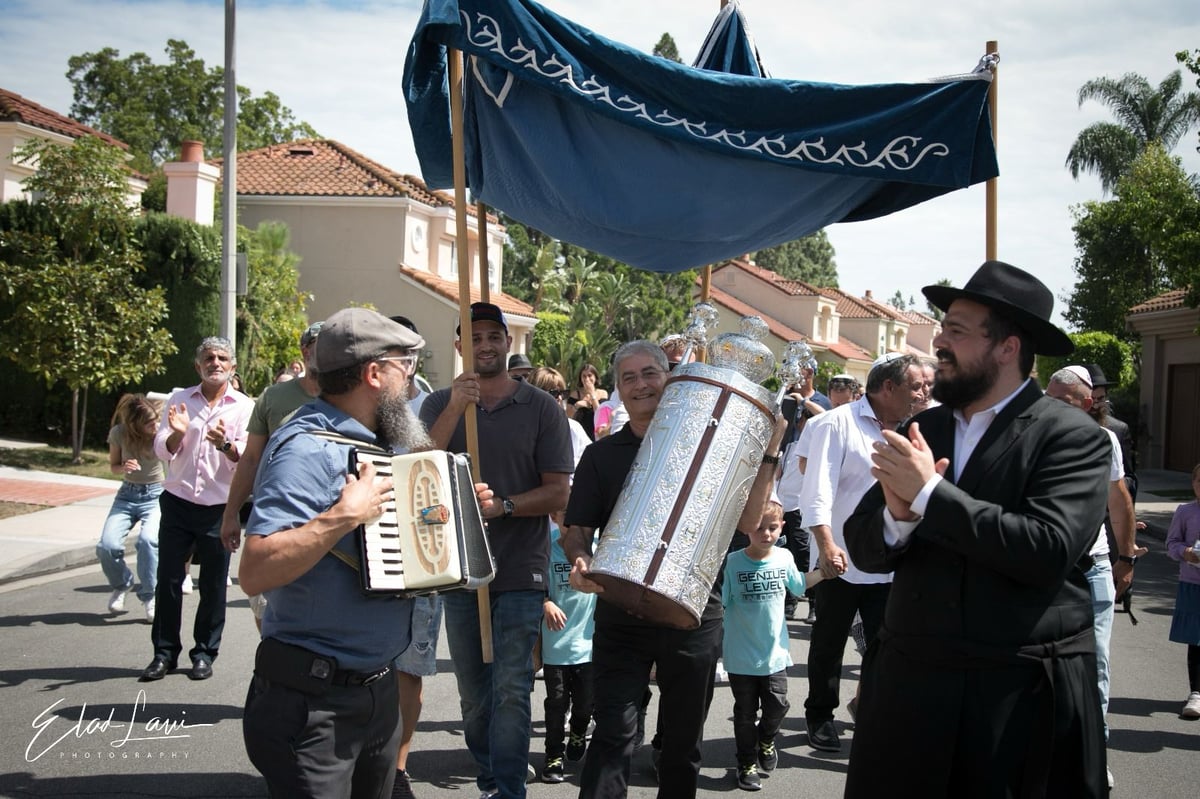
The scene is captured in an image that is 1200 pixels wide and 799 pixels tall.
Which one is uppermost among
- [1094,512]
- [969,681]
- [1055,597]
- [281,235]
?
[281,235]

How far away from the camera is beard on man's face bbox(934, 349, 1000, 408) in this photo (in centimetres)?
321

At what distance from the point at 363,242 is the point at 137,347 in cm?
1922

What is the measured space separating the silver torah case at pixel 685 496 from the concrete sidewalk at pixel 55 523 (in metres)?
8.15

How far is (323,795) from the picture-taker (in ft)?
9.84

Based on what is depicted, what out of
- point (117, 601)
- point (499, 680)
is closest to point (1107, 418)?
point (499, 680)

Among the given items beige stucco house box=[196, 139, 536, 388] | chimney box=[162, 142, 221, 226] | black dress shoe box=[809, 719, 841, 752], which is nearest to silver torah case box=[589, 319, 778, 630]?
black dress shoe box=[809, 719, 841, 752]

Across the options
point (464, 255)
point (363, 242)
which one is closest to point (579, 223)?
point (464, 255)

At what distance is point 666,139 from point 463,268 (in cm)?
103

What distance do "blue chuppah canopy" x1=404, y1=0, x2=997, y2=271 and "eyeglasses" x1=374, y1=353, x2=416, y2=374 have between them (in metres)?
1.50

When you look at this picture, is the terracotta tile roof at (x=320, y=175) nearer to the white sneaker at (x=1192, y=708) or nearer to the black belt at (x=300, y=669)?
the white sneaker at (x=1192, y=708)

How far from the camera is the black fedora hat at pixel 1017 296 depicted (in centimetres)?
315

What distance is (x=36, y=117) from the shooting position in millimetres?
24156

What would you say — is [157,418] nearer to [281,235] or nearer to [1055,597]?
[1055,597]

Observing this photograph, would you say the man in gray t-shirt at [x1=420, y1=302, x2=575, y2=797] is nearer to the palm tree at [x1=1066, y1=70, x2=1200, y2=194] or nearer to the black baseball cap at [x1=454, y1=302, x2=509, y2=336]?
the black baseball cap at [x1=454, y1=302, x2=509, y2=336]
